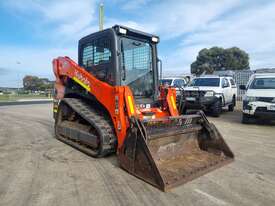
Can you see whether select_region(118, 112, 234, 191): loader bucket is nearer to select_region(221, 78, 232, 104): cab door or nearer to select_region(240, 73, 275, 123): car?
select_region(240, 73, 275, 123): car

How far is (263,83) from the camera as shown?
32.6 feet

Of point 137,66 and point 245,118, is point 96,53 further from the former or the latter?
point 245,118

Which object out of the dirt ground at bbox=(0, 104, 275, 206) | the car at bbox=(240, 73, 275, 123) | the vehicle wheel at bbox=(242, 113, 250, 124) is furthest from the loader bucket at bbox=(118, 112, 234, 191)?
the vehicle wheel at bbox=(242, 113, 250, 124)

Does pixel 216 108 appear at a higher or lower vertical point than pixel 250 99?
lower

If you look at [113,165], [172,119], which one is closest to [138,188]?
[113,165]

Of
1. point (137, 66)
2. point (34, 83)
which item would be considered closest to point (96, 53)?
point (137, 66)

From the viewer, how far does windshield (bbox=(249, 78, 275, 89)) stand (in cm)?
967

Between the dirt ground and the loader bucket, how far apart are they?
15 cm

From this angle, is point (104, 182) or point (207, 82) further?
point (207, 82)

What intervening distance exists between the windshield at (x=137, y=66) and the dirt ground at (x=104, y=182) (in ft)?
5.24

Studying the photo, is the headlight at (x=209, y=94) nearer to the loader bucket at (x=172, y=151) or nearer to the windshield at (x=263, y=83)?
the windshield at (x=263, y=83)

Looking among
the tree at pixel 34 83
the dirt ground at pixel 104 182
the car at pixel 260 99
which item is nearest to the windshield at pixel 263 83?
the car at pixel 260 99

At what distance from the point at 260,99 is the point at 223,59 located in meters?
41.5

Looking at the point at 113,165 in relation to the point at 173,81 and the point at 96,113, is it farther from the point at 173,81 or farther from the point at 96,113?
the point at 173,81
